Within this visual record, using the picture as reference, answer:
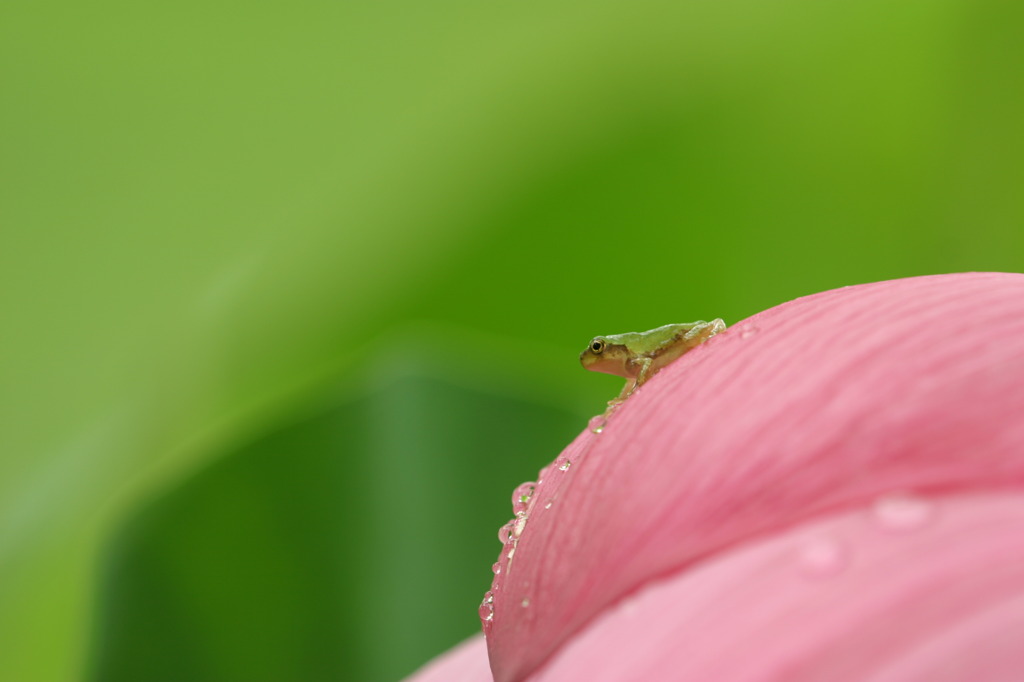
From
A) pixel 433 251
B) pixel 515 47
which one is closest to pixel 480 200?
pixel 433 251

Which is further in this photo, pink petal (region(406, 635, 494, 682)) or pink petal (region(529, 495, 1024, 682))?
pink petal (region(406, 635, 494, 682))

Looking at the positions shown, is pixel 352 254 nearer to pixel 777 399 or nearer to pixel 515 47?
pixel 515 47

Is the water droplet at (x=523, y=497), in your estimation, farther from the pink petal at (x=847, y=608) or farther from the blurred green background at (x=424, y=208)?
the blurred green background at (x=424, y=208)

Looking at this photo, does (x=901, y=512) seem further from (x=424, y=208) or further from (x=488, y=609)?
(x=424, y=208)

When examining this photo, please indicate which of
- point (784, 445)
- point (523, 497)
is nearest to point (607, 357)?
point (523, 497)

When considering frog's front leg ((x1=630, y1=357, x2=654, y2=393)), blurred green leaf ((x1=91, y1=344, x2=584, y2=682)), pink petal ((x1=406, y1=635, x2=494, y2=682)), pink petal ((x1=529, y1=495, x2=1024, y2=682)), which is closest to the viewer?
pink petal ((x1=529, y1=495, x2=1024, y2=682))

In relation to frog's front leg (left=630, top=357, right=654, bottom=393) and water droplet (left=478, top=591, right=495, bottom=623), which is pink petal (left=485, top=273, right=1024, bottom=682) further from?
frog's front leg (left=630, top=357, right=654, bottom=393)

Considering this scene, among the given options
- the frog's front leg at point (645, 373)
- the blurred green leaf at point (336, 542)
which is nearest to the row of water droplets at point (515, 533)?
the frog's front leg at point (645, 373)

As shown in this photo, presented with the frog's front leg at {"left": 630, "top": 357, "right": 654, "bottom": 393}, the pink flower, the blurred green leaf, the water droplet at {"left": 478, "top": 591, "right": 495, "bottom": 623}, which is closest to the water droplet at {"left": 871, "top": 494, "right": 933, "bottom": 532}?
the pink flower
